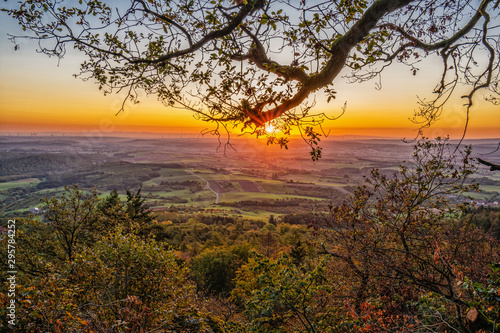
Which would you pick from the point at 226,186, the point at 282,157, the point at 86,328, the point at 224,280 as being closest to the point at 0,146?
the point at 226,186

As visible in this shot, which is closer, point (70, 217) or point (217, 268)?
point (70, 217)

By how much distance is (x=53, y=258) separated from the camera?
14953mm

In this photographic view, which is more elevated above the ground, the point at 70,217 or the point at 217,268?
the point at 70,217

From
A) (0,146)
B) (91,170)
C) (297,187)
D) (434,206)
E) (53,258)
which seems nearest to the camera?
(434,206)

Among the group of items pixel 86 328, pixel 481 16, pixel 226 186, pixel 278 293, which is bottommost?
pixel 226 186

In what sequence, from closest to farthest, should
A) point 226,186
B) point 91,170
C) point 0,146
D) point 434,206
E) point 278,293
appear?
point 278,293 → point 434,206 → point 226,186 → point 91,170 → point 0,146

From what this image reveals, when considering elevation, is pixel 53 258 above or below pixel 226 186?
above

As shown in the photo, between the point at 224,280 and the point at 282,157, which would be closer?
the point at 224,280

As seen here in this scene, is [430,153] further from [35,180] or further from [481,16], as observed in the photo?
[35,180]

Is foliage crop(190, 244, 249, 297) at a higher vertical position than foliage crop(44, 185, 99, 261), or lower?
lower

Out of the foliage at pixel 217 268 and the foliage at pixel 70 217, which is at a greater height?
the foliage at pixel 70 217

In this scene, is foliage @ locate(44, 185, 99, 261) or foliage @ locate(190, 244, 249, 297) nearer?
foliage @ locate(44, 185, 99, 261)

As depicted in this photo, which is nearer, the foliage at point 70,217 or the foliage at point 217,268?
the foliage at point 70,217

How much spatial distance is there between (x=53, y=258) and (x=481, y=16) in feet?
66.1
